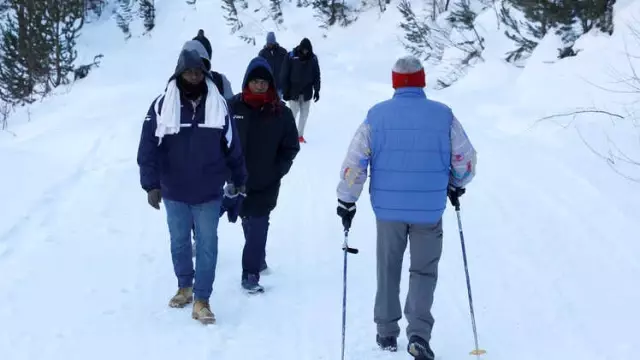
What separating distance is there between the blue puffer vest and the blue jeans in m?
1.37

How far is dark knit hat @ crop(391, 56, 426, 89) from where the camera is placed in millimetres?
4402

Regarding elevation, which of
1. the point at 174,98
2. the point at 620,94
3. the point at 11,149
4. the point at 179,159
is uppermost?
the point at 174,98

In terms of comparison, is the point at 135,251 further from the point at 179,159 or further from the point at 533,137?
the point at 533,137

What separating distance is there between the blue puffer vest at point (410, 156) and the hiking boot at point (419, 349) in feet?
2.49

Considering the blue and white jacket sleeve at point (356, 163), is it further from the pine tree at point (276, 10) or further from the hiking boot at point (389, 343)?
the pine tree at point (276, 10)

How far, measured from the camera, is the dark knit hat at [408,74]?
4402 millimetres

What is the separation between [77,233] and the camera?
287 inches

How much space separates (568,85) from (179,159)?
905 centimetres

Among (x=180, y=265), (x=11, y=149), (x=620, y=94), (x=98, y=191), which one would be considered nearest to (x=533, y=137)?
(x=620, y=94)

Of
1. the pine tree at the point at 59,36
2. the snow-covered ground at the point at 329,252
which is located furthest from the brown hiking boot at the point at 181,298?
the pine tree at the point at 59,36

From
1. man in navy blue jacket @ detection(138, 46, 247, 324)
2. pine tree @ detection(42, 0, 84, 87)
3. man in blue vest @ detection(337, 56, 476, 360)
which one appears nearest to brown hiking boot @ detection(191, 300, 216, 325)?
man in navy blue jacket @ detection(138, 46, 247, 324)

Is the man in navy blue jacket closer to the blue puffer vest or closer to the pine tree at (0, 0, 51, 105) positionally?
the blue puffer vest

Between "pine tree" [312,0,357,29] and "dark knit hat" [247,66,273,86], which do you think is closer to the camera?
"dark knit hat" [247,66,273,86]

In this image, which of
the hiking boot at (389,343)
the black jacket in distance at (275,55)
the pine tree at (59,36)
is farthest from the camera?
the pine tree at (59,36)
